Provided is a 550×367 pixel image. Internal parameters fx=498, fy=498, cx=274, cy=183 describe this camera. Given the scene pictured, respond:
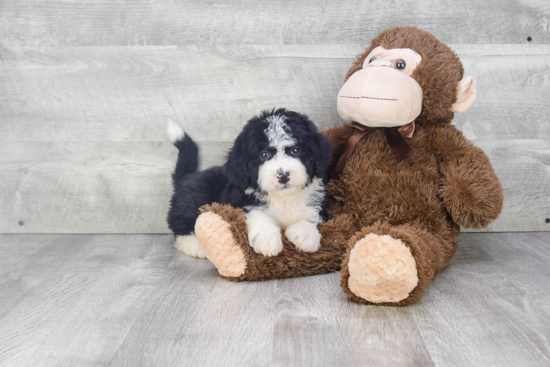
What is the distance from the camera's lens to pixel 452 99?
1631 millimetres

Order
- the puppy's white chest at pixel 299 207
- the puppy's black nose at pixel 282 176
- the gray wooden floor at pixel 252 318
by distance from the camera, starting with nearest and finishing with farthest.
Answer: the gray wooden floor at pixel 252 318
the puppy's black nose at pixel 282 176
the puppy's white chest at pixel 299 207

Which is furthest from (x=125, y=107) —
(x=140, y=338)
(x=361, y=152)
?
(x=140, y=338)

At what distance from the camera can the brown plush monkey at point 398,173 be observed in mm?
1539

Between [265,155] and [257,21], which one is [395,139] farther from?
[257,21]

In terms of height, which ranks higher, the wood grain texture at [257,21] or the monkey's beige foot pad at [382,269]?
the wood grain texture at [257,21]

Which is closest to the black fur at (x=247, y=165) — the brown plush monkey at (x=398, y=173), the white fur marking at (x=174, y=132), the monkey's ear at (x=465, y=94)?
the brown plush monkey at (x=398, y=173)

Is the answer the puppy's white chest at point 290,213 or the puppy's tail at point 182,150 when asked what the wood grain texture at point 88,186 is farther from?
the puppy's white chest at point 290,213

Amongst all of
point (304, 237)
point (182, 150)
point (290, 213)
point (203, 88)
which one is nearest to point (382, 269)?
point (304, 237)

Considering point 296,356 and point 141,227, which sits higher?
point 296,356

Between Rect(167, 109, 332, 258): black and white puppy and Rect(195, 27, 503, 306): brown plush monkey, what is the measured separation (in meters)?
0.06

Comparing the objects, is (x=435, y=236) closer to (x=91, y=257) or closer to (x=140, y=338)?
(x=140, y=338)

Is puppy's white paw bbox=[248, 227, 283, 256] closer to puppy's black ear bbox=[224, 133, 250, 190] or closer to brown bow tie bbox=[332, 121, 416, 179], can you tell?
puppy's black ear bbox=[224, 133, 250, 190]

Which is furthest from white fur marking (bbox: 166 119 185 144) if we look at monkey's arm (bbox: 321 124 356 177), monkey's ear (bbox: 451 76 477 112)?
monkey's ear (bbox: 451 76 477 112)

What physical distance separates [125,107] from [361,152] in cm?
104
